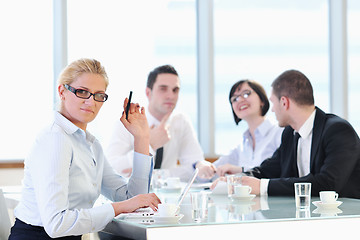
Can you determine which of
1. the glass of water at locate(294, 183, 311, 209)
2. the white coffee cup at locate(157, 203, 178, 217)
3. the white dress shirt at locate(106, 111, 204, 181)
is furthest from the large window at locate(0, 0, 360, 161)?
the white coffee cup at locate(157, 203, 178, 217)

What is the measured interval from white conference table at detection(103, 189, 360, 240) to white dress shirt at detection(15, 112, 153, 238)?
0.42ft

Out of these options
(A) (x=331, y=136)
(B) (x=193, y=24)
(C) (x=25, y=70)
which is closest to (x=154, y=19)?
(B) (x=193, y=24)

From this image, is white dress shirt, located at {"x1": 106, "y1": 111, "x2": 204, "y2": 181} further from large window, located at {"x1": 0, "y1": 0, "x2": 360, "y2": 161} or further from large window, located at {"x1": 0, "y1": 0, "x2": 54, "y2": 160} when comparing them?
→ large window, located at {"x1": 0, "y1": 0, "x2": 54, "y2": 160}

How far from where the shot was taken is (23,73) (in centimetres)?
541

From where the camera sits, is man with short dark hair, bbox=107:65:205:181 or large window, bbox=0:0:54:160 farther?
large window, bbox=0:0:54:160

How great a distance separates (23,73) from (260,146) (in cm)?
253

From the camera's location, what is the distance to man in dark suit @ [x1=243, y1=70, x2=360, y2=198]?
8.86 feet

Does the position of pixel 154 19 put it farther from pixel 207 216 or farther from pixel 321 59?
pixel 207 216

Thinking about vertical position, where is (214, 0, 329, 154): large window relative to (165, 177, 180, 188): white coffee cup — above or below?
above

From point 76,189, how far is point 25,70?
11.9 feet

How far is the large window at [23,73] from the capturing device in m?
5.37

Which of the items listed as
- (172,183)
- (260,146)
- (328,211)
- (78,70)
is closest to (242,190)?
(328,211)

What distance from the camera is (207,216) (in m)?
1.94

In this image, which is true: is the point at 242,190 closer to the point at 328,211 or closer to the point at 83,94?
the point at 328,211
